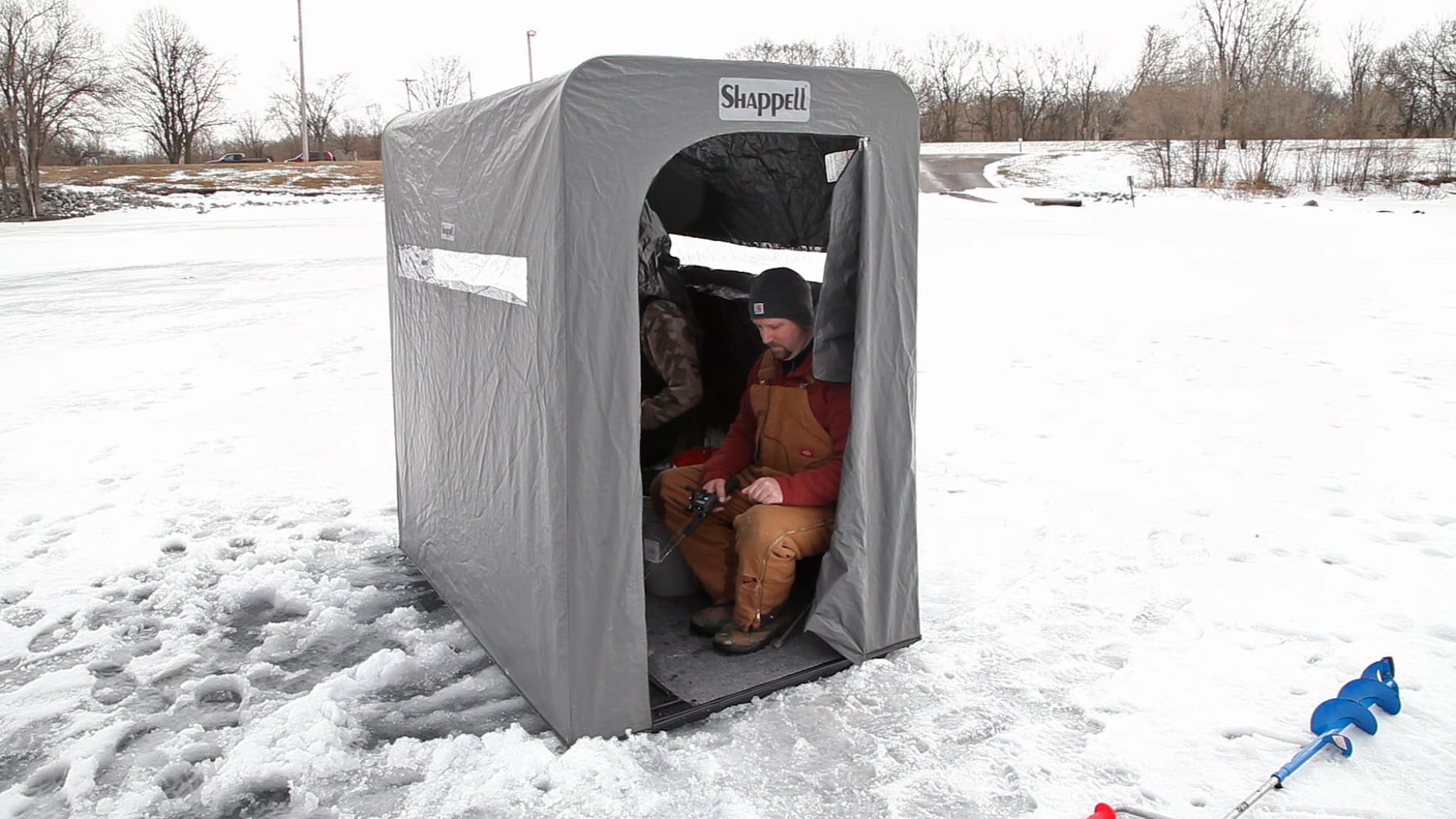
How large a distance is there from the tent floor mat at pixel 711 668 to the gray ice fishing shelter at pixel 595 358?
1 cm

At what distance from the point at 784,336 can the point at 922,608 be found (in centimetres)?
122

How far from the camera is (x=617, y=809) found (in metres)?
2.76

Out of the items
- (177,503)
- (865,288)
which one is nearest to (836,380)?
(865,288)

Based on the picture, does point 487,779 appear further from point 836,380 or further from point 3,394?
point 3,394

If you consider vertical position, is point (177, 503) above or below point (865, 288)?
below

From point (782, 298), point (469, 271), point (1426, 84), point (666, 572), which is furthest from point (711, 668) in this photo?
point (1426, 84)

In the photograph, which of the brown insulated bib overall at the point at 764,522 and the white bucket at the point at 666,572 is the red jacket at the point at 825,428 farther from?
the white bucket at the point at 666,572

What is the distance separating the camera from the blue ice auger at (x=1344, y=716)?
276 centimetres

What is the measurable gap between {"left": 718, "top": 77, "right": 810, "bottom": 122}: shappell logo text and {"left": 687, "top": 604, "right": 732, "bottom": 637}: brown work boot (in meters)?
1.74

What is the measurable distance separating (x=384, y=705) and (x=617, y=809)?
0.99 meters

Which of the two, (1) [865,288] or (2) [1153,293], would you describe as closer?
(1) [865,288]

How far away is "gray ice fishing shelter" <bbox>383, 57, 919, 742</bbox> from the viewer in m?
2.86

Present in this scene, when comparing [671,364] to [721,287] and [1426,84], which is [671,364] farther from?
[1426,84]

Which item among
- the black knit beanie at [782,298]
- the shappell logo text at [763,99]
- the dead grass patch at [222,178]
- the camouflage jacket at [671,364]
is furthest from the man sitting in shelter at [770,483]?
the dead grass patch at [222,178]
